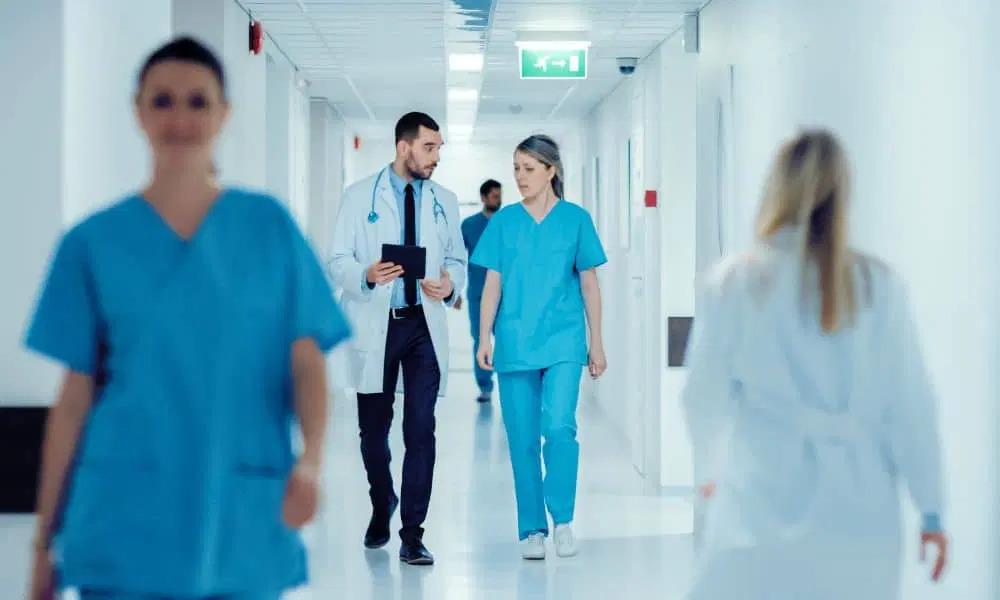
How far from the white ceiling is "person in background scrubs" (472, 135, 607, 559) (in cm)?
179

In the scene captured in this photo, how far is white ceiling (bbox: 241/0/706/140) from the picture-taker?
7500 mm

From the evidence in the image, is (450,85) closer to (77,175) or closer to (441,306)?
(441,306)

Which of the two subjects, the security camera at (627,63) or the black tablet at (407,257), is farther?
the security camera at (627,63)

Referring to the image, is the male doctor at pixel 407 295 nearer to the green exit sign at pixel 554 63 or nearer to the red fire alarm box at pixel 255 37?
the red fire alarm box at pixel 255 37

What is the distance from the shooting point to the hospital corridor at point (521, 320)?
2066 mm

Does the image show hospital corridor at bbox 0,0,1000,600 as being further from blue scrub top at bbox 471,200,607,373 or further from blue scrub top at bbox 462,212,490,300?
blue scrub top at bbox 462,212,490,300

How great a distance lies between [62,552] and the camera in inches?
80.7

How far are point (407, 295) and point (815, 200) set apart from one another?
2.91m

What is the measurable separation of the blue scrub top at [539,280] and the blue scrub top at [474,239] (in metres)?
5.53

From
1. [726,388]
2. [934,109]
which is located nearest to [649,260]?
[934,109]

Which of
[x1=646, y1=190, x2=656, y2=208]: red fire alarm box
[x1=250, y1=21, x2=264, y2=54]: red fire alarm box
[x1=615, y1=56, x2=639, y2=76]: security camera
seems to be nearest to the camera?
[x1=250, y1=21, x2=264, y2=54]: red fire alarm box

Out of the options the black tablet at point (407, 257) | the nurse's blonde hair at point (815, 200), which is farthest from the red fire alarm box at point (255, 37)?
the nurse's blonde hair at point (815, 200)

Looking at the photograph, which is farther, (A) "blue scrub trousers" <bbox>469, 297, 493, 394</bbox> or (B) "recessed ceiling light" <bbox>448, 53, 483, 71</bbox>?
(A) "blue scrub trousers" <bbox>469, 297, 493, 394</bbox>

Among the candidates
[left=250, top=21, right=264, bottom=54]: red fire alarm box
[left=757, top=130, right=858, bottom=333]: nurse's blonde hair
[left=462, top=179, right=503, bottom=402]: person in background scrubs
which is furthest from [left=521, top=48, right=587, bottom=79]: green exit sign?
[left=757, top=130, right=858, bottom=333]: nurse's blonde hair
